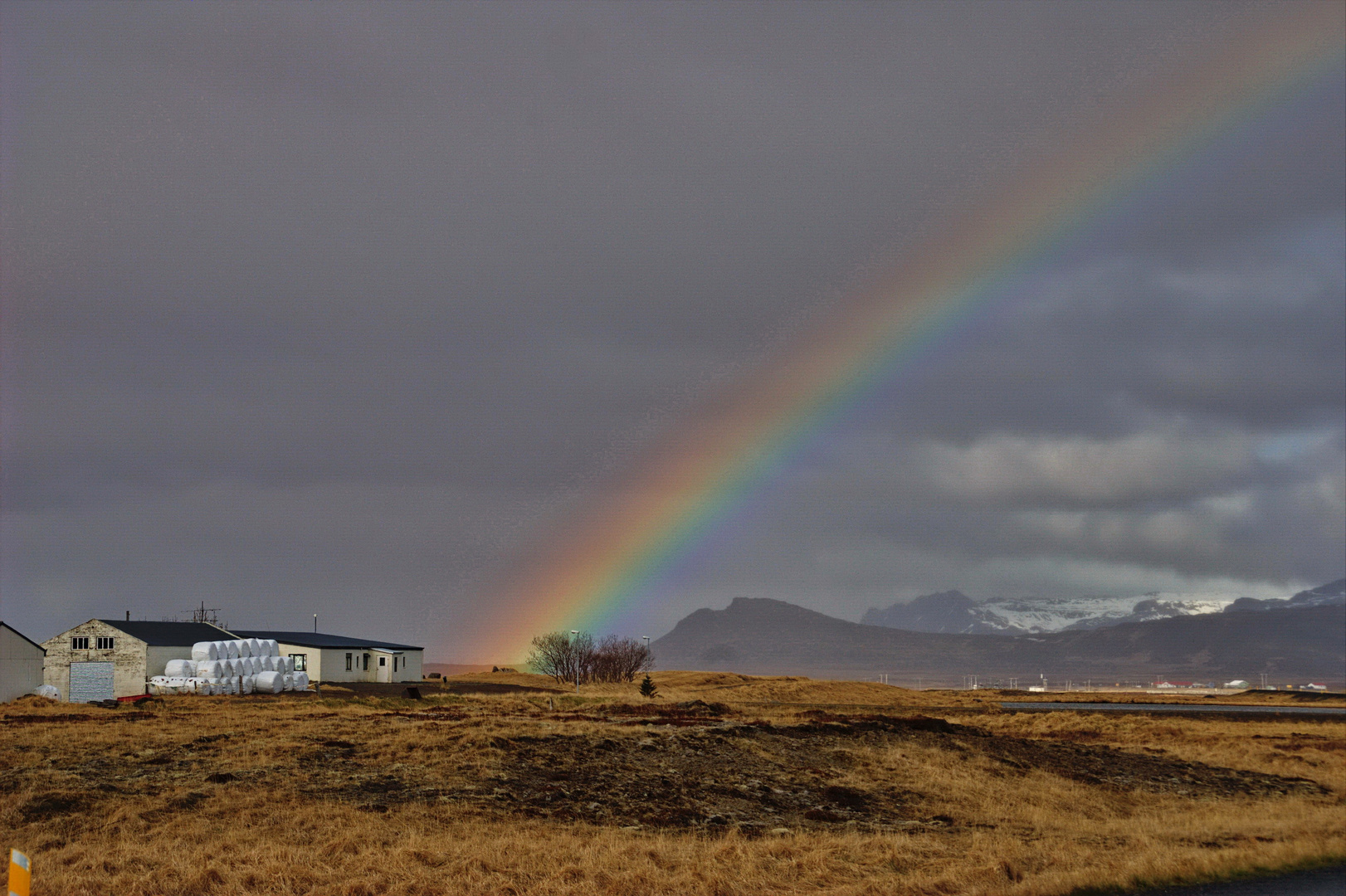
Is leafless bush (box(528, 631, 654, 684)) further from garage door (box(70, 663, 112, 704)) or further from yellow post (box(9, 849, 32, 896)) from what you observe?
yellow post (box(9, 849, 32, 896))

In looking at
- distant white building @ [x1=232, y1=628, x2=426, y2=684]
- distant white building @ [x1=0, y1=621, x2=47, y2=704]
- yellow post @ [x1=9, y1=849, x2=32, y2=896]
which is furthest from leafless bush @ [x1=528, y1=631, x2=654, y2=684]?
yellow post @ [x1=9, y1=849, x2=32, y2=896]

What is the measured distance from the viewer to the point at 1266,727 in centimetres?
7662

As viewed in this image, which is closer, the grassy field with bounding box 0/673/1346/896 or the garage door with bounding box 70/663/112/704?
the grassy field with bounding box 0/673/1346/896

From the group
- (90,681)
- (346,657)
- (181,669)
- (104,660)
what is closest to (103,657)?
(104,660)

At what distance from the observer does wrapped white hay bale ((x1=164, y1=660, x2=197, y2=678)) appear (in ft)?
319

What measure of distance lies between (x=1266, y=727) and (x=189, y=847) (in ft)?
236

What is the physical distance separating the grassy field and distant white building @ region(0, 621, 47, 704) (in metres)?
28.4

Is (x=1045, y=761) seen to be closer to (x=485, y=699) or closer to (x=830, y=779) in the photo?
(x=830, y=779)

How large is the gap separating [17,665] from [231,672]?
1703 centimetres

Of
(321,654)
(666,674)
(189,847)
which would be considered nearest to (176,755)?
(189,847)

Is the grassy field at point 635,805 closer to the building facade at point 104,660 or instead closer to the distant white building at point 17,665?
the distant white building at point 17,665

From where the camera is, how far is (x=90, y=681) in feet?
325

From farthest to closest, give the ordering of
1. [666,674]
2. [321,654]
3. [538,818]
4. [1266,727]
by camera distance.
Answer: [666,674], [321,654], [1266,727], [538,818]

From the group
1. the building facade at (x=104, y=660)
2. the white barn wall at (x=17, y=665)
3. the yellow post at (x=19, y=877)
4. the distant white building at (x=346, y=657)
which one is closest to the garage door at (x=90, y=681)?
the building facade at (x=104, y=660)
